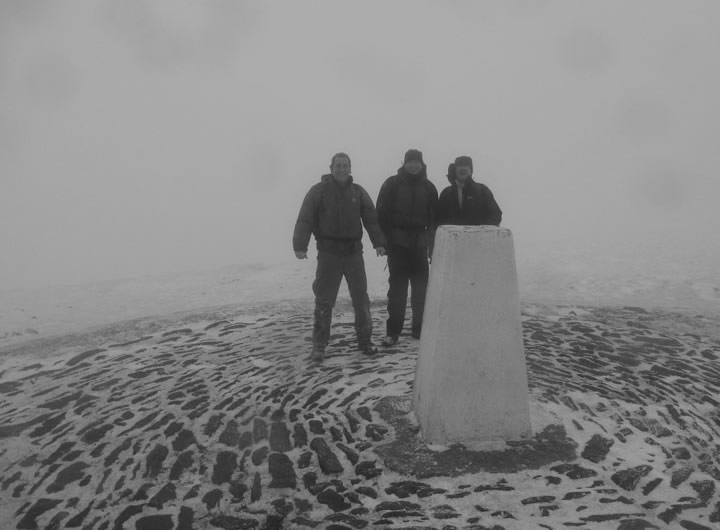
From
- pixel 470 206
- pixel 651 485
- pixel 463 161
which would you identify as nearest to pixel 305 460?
pixel 651 485

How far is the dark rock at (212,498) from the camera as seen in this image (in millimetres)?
3451

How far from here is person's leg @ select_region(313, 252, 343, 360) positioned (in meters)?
5.98

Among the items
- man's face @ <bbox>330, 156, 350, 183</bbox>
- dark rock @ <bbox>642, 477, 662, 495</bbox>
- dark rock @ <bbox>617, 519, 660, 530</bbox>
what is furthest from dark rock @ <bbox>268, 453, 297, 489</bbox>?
man's face @ <bbox>330, 156, 350, 183</bbox>

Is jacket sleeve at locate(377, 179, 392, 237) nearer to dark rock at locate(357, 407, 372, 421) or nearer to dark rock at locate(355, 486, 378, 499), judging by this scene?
dark rock at locate(357, 407, 372, 421)

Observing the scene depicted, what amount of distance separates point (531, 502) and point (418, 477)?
729 mm

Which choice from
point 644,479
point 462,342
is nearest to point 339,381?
point 462,342

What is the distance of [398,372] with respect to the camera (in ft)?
18.2

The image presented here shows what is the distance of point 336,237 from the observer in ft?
19.4

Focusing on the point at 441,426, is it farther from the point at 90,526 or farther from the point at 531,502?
the point at 90,526

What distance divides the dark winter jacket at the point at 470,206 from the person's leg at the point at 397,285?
74cm

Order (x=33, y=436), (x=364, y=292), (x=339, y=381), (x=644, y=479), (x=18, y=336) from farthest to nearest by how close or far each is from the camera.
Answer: (x=18, y=336) < (x=364, y=292) < (x=339, y=381) < (x=33, y=436) < (x=644, y=479)

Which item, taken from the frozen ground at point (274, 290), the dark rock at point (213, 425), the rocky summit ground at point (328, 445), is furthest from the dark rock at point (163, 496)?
the frozen ground at point (274, 290)

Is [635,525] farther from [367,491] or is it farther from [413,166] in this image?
[413,166]

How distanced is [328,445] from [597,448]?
1.97 m
